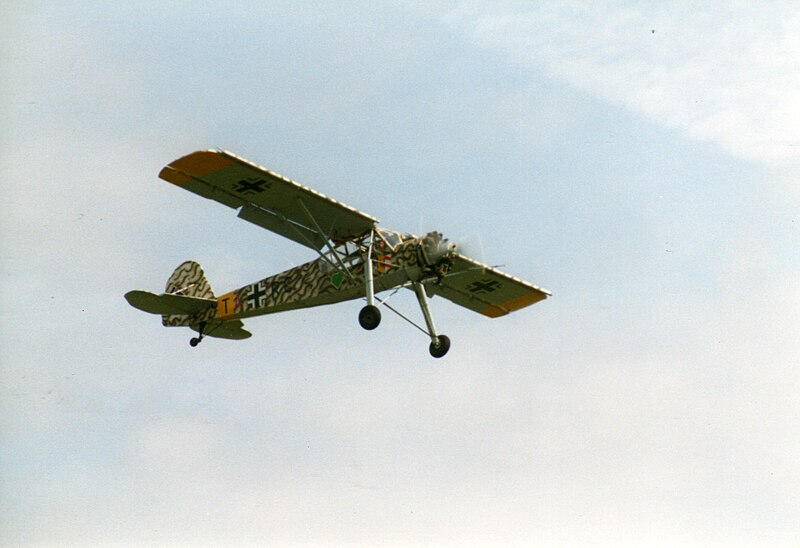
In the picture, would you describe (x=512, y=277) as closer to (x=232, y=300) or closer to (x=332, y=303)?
(x=332, y=303)

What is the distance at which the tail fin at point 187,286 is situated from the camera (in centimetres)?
2566

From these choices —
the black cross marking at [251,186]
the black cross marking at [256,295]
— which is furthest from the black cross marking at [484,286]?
the black cross marking at [251,186]

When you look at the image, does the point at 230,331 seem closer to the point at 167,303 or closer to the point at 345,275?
the point at 167,303

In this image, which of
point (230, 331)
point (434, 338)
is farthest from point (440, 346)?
point (230, 331)

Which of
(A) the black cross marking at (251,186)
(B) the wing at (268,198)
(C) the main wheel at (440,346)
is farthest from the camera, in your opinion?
(C) the main wheel at (440,346)

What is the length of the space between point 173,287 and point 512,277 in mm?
7922

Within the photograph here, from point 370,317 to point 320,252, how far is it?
2202 mm

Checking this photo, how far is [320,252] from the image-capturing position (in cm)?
2248

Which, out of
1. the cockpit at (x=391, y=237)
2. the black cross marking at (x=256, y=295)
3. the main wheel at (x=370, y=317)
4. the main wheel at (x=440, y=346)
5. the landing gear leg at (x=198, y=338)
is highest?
the cockpit at (x=391, y=237)

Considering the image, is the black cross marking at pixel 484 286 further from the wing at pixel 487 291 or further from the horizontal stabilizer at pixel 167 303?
the horizontal stabilizer at pixel 167 303

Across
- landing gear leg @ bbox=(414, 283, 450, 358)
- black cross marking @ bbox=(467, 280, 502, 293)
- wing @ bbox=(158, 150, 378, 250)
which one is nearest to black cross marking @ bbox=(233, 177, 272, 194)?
wing @ bbox=(158, 150, 378, 250)

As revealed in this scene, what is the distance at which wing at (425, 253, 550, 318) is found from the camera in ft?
79.7

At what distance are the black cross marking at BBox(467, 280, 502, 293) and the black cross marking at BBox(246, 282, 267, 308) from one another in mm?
4397

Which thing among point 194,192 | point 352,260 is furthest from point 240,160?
point 352,260
